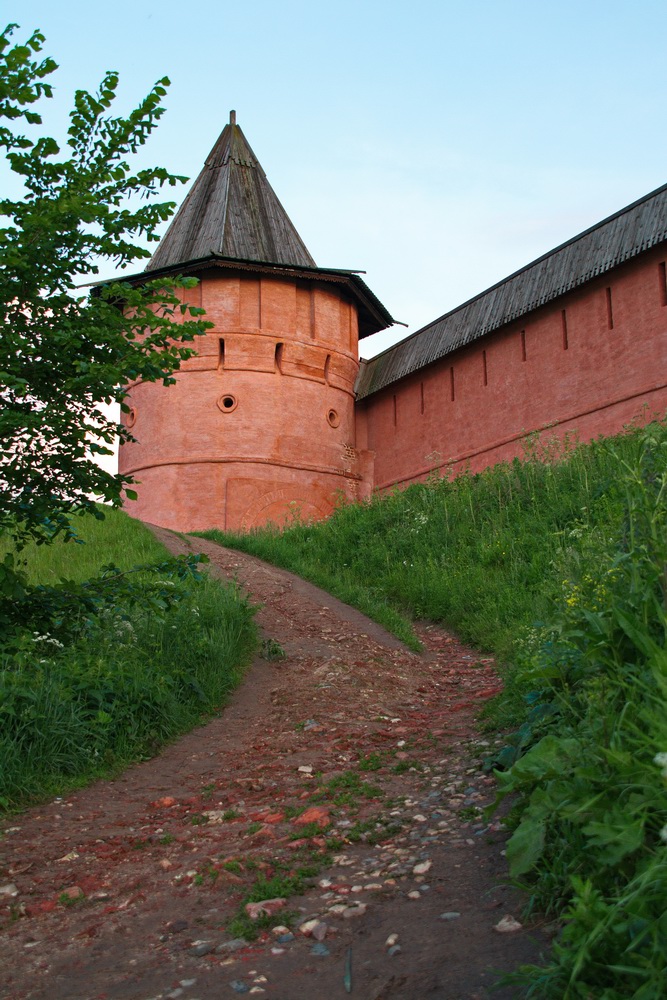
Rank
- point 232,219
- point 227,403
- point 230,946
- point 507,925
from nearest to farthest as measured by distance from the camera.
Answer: point 507,925 < point 230,946 < point 227,403 < point 232,219

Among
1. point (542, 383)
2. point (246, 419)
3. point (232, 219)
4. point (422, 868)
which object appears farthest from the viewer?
point (232, 219)

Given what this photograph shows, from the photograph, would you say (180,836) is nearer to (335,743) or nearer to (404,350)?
(335,743)

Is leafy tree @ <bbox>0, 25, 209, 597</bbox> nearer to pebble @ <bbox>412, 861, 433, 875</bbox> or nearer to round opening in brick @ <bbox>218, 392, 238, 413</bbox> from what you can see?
pebble @ <bbox>412, 861, 433, 875</bbox>

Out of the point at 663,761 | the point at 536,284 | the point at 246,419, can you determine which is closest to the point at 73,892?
the point at 663,761

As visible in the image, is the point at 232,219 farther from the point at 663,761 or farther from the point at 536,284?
the point at 663,761

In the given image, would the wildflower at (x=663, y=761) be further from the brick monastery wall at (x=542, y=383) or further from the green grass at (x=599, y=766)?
the brick monastery wall at (x=542, y=383)

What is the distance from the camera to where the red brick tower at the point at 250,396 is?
61.6 feet

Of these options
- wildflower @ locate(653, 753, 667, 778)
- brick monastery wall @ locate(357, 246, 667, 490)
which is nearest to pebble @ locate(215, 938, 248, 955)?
wildflower @ locate(653, 753, 667, 778)

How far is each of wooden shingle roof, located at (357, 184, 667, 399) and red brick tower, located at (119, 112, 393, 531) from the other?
1.51 metres

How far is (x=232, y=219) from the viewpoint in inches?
805

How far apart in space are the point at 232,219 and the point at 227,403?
4577 millimetres

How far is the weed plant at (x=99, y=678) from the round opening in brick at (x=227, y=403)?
39.6ft

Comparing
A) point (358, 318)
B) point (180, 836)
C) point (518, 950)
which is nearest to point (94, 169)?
point (180, 836)

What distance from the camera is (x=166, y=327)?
4949 millimetres
